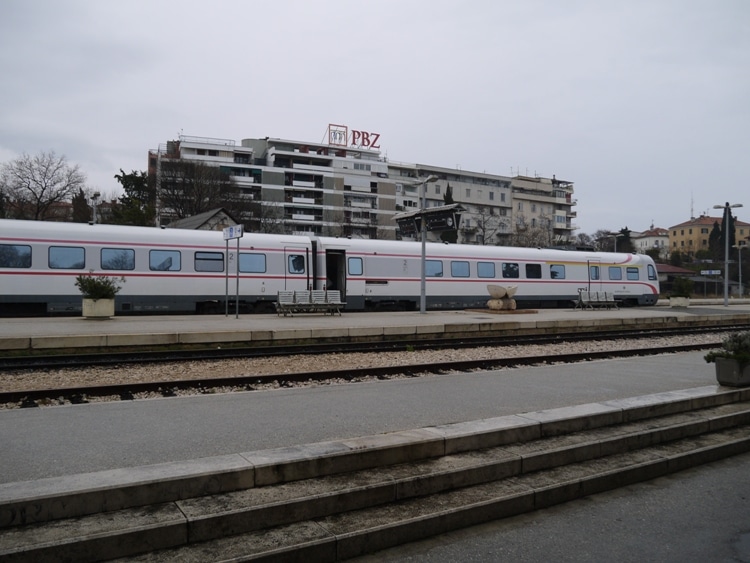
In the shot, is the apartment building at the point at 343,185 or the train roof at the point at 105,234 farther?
the apartment building at the point at 343,185

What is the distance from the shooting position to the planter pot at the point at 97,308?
18.2 metres

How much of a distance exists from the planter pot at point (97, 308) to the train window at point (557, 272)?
21564 mm

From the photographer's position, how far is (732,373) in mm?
8492

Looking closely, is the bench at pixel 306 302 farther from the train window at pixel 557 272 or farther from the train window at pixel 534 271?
the train window at pixel 557 272

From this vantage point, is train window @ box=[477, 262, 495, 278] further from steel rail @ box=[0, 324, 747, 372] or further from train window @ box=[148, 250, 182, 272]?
train window @ box=[148, 250, 182, 272]

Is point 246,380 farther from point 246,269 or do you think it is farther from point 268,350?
point 246,269

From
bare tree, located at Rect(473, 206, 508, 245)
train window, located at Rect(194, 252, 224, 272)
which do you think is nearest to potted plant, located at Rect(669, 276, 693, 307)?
train window, located at Rect(194, 252, 224, 272)

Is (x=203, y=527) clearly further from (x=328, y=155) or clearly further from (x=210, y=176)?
(x=328, y=155)

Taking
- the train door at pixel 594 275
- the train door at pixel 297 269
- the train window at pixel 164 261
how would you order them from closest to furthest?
the train window at pixel 164 261, the train door at pixel 297 269, the train door at pixel 594 275

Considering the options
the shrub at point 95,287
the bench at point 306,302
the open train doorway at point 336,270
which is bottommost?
the bench at point 306,302

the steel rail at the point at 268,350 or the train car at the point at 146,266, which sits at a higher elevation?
the train car at the point at 146,266

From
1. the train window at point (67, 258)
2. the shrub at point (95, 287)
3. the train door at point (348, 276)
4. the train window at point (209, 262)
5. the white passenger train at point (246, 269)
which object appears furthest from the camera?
the train door at point (348, 276)

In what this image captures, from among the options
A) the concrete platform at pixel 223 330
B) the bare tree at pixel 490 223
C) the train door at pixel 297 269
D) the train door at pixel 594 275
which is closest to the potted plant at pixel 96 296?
the concrete platform at pixel 223 330

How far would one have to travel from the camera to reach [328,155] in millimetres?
91438
